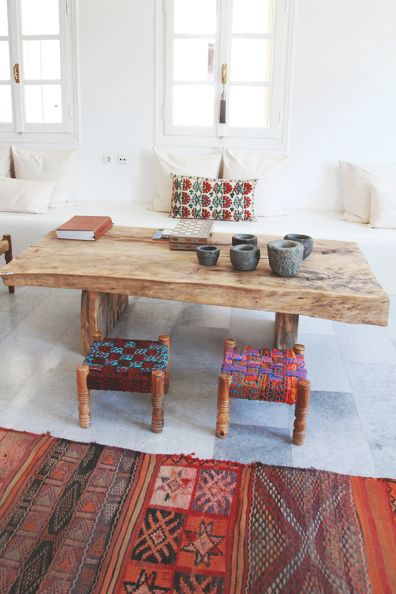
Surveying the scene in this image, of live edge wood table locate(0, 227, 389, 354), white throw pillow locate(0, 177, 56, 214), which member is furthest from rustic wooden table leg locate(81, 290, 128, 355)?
white throw pillow locate(0, 177, 56, 214)

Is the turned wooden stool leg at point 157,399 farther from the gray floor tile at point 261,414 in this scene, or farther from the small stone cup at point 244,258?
the small stone cup at point 244,258

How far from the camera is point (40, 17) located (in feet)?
15.4

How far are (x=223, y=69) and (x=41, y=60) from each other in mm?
1449

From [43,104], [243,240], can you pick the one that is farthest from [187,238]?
[43,104]

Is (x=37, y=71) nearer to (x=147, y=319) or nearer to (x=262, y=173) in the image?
(x=262, y=173)

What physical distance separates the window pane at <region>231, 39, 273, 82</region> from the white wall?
21 cm

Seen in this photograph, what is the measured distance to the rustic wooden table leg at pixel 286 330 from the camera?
312 cm

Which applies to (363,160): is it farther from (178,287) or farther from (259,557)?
Result: (259,557)

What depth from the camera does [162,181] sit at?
4672 millimetres

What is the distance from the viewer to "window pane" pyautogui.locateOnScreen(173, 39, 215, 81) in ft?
15.1

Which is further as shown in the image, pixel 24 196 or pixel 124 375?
pixel 24 196

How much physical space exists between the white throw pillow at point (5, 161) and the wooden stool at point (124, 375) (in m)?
2.67

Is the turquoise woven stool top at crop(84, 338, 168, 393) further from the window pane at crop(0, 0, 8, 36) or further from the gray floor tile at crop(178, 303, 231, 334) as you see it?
the window pane at crop(0, 0, 8, 36)

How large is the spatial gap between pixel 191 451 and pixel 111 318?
1256 mm
